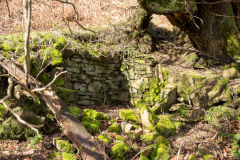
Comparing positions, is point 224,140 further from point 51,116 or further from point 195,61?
point 51,116

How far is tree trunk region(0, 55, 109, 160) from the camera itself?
2982mm

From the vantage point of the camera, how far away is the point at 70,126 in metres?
3.11

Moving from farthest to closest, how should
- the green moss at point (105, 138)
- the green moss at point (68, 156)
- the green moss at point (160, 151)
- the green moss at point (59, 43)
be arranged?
1. the green moss at point (59, 43)
2. the green moss at point (105, 138)
3. the green moss at point (160, 151)
4. the green moss at point (68, 156)

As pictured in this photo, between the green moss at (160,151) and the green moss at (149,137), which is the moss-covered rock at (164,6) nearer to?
the green moss at (149,137)

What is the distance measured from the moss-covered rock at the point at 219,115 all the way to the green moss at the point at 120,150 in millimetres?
2049

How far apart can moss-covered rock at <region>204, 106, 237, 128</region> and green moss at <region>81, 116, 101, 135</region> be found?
242 cm

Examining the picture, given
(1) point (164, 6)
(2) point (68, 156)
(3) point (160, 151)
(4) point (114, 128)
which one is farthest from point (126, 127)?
(1) point (164, 6)

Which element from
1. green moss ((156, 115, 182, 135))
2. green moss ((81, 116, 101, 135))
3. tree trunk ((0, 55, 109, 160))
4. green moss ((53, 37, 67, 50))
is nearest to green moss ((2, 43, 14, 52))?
tree trunk ((0, 55, 109, 160))

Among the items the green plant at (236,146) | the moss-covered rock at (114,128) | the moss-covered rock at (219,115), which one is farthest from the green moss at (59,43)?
the green plant at (236,146)

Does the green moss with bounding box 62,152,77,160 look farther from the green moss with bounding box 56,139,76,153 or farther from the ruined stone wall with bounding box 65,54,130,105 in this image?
the ruined stone wall with bounding box 65,54,130,105

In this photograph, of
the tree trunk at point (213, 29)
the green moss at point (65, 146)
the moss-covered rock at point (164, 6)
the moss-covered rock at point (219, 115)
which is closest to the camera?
the green moss at point (65, 146)

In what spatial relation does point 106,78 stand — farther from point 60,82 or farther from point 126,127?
point 126,127

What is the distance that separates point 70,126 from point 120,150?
917 mm

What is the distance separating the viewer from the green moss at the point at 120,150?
319cm
